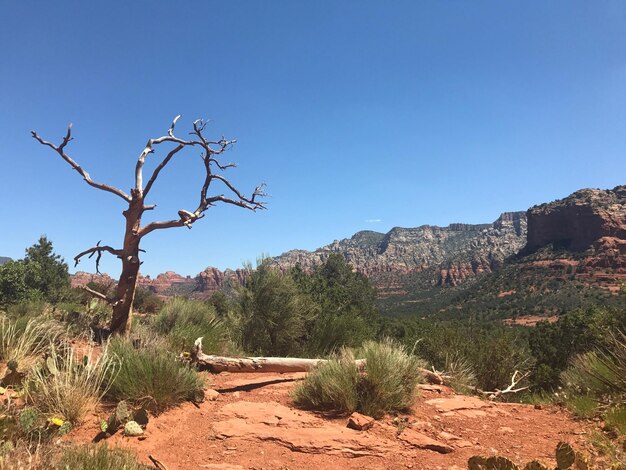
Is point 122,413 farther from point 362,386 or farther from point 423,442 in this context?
point 423,442

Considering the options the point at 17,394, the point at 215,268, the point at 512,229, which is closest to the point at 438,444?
the point at 17,394

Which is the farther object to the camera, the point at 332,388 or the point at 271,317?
the point at 271,317

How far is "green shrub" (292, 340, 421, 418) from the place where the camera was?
6.63m

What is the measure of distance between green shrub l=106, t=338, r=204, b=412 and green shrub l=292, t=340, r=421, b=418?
1.92 metres

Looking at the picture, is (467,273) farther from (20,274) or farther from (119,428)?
(119,428)

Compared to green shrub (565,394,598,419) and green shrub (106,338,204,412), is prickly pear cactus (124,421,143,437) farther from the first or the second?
green shrub (565,394,598,419)

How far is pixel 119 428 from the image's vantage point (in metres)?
5.24

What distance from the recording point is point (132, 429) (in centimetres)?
504

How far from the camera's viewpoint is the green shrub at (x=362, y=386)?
6629 mm

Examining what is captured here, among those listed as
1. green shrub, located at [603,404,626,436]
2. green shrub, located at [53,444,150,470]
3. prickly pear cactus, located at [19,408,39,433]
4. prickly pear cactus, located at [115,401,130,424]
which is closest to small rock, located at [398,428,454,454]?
green shrub, located at [603,404,626,436]

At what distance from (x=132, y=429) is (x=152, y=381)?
111 centimetres

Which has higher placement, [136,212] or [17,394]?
[136,212]

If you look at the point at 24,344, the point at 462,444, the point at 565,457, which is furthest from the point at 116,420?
the point at 565,457

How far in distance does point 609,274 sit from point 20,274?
11306cm
